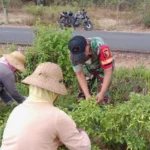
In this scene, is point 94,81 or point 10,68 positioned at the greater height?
point 10,68

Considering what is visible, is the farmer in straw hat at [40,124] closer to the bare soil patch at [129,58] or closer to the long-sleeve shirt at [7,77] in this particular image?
the long-sleeve shirt at [7,77]

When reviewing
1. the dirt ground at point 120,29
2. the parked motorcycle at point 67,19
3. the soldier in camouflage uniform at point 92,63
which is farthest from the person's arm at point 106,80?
the parked motorcycle at point 67,19

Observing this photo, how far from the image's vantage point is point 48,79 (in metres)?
2.41

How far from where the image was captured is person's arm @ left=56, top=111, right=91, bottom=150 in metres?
2.30

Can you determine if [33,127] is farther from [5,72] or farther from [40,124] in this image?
[5,72]

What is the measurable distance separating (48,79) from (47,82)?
8cm

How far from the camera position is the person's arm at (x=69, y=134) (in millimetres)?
2301

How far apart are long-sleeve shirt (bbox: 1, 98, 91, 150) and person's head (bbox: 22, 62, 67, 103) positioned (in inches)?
3.1

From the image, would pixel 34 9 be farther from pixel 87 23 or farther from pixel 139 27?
pixel 139 27

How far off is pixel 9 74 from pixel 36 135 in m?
1.87

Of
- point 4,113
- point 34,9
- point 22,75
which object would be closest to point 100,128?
point 4,113

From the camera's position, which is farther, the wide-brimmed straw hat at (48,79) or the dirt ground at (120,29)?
the dirt ground at (120,29)

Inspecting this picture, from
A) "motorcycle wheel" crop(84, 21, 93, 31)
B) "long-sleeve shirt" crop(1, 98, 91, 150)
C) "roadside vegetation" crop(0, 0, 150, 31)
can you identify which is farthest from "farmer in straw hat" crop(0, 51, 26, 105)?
"roadside vegetation" crop(0, 0, 150, 31)

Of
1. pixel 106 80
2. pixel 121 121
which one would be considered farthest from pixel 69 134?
pixel 106 80
